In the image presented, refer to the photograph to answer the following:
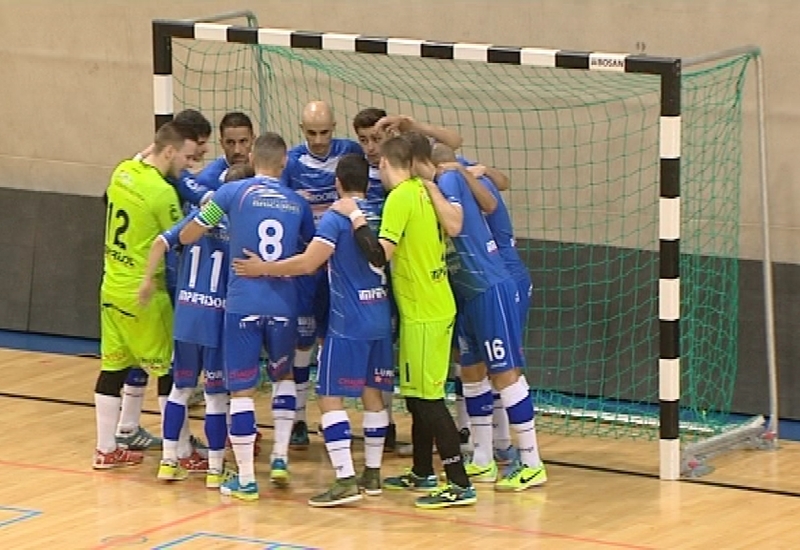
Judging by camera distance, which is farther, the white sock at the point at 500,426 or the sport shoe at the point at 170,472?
the white sock at the point at 500,426

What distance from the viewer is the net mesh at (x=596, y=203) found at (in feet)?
41.9

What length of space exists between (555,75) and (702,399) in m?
2.49

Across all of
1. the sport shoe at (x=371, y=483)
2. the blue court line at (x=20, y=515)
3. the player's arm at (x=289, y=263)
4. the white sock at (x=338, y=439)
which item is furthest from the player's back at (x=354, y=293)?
the blue court line at (x=20, y=515)

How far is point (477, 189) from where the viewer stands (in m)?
10.8

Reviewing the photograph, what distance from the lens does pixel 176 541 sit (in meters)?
9.91

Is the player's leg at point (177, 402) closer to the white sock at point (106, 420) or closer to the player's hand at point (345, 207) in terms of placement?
the white sock at point (106, 420)

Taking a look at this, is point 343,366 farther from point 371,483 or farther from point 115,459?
point 115,459

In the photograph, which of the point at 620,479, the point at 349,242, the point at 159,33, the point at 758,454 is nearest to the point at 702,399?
the point at 758,454

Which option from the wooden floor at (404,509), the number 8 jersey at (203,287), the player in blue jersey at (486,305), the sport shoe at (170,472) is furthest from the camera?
the sport shoe at (170,472)

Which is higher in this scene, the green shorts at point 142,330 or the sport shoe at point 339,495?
the green shorts at point 142,330

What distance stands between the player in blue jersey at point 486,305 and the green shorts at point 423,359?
30cm

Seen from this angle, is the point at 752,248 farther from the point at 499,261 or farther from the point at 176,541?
the point at 176,541

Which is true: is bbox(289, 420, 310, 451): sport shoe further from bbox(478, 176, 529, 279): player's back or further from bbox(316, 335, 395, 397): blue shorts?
bbox(478, 176, 529, 279): player's back

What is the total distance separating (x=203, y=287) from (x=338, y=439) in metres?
1.18
